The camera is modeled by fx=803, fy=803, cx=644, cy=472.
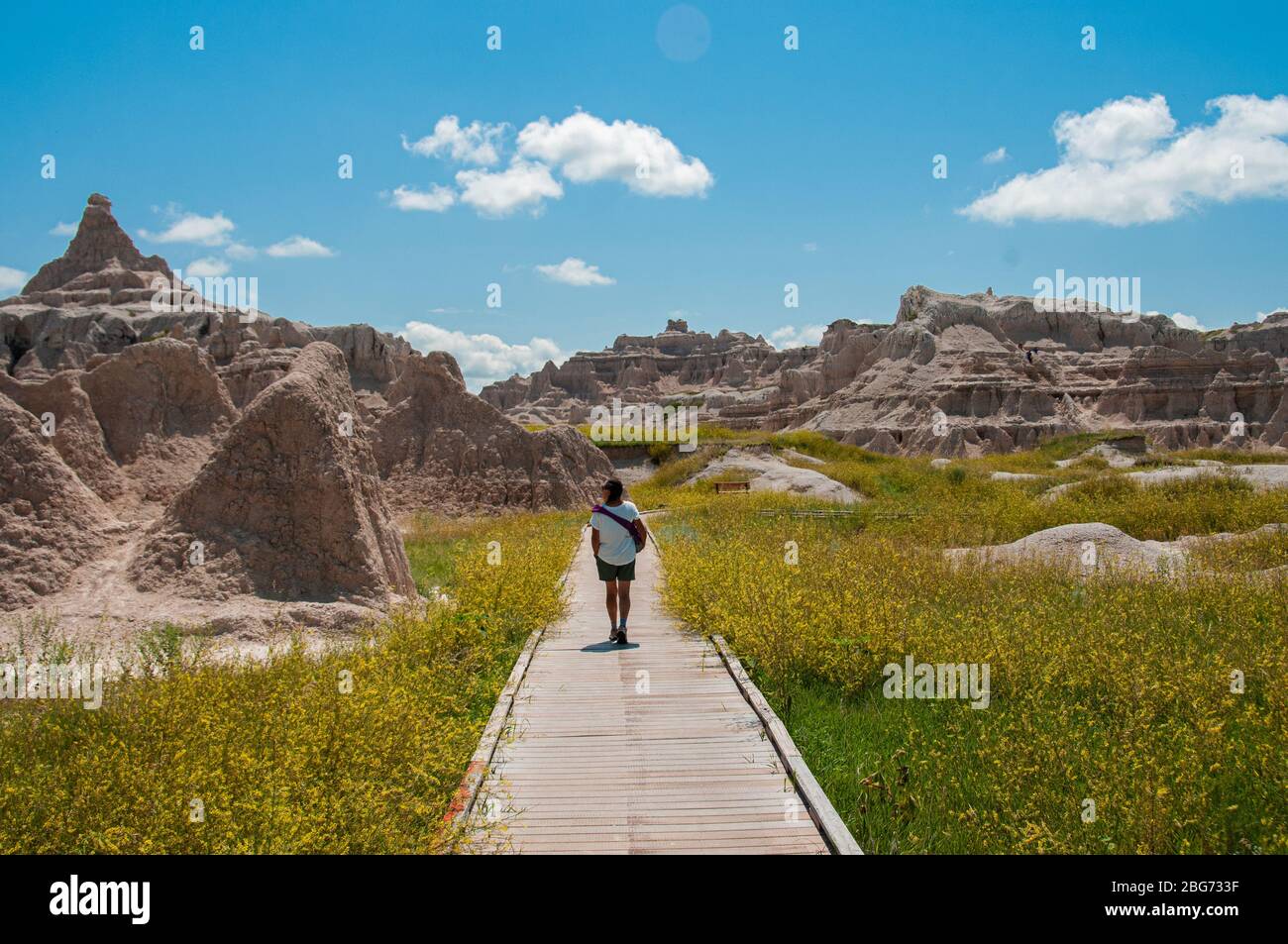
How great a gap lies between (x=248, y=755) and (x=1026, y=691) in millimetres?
5279

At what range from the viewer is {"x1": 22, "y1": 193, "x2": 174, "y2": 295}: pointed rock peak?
269ft

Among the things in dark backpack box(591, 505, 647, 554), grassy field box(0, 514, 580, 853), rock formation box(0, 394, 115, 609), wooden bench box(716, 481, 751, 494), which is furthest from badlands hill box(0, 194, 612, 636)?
wooden bench box(716, 481, 751, 494)

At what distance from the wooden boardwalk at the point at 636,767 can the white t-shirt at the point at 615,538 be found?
981mm

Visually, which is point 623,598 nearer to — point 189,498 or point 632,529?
point 632,529

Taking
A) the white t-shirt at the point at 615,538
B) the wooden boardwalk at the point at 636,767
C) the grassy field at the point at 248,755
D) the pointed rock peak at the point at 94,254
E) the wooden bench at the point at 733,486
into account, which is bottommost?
the wooden boardwalk at the point at 636,767

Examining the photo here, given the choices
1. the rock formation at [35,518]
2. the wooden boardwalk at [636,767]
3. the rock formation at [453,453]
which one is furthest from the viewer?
the rock formation at [453,453]

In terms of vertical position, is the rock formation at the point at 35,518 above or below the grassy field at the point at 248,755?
above

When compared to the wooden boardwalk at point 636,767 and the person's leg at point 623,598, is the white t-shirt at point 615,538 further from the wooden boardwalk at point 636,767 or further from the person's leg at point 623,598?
the wooden boardwalk at point 636,767

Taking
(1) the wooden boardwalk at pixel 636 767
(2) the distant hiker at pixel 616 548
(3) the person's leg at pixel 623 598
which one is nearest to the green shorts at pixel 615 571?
A: (2) the distant hiker at pixel 616 548

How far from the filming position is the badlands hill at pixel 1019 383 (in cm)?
6512

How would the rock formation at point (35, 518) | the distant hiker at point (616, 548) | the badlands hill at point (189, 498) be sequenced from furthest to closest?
the distant hiker at point (616, 548) < the badlands hill at point (189, 498) < the rock formation at point (35, 518)

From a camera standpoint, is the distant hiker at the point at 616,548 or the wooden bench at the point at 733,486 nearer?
the distant hiker at the point at 616,548
